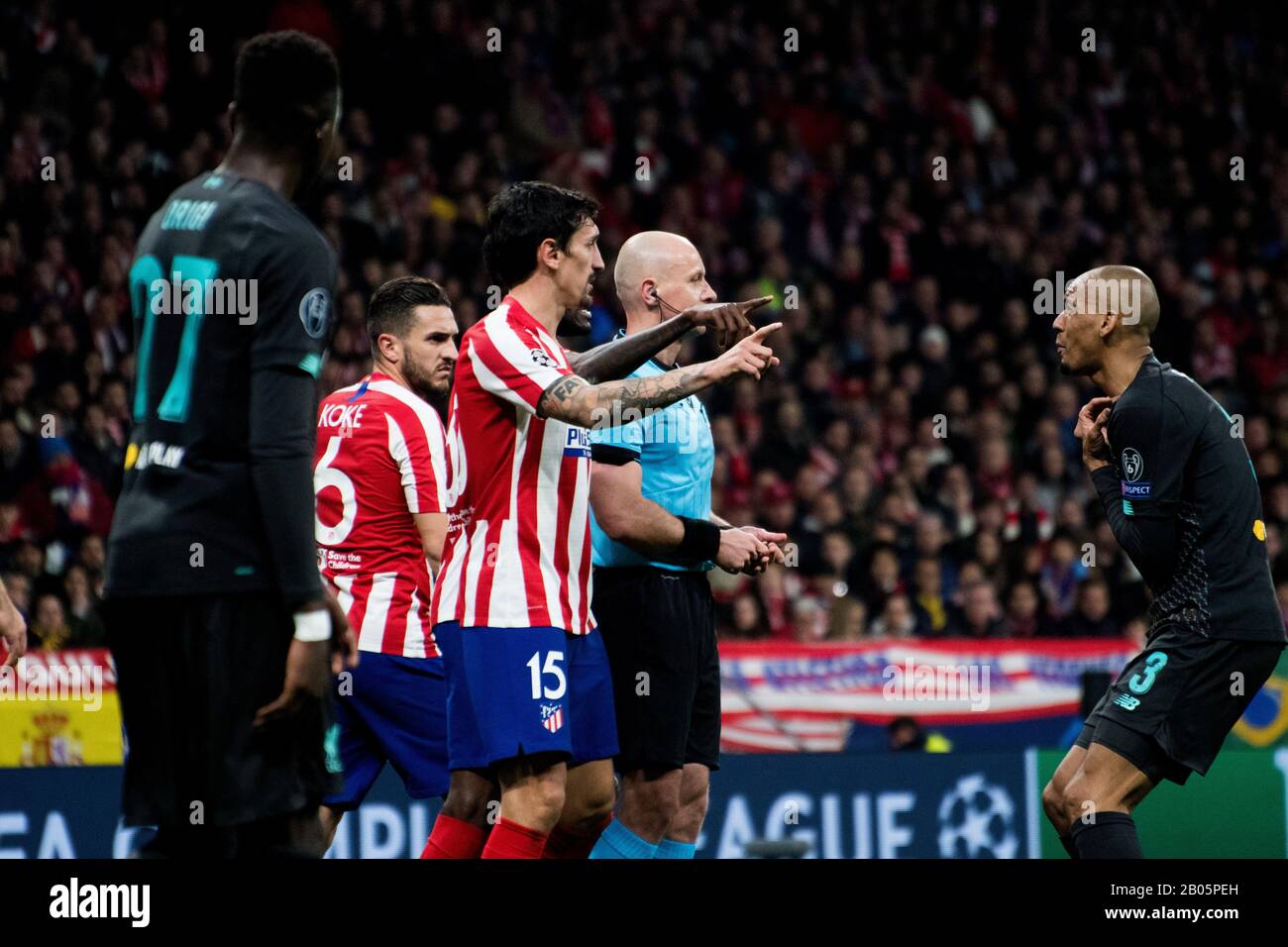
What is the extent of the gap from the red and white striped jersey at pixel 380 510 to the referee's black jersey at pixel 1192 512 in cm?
224

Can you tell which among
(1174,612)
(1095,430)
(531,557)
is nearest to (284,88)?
(531,557)

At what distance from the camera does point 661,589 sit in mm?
5395

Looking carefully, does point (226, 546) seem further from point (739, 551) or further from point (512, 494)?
Result: point (739, 551)

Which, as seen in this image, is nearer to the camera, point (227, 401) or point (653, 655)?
point (227, 401)

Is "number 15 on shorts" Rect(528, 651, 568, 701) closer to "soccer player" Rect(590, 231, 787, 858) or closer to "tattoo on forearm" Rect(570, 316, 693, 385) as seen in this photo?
"soccer player" Rect(590, 231, 787, 858)

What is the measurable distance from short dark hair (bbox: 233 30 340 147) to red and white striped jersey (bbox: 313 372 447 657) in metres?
2.23

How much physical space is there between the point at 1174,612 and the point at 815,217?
942 centimetres

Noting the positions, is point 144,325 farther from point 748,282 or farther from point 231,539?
point 748,282

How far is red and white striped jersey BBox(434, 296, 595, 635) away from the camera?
4.69m

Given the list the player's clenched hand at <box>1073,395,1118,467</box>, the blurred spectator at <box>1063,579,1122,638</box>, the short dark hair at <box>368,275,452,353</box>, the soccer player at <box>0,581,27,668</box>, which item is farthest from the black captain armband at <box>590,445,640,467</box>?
the blurred spectator at <box>1063,579,1122,638</box>

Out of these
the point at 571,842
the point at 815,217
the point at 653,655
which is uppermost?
the point at 815,217

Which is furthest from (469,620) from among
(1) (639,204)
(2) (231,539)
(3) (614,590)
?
(1) (639,204)

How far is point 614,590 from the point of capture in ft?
17.7

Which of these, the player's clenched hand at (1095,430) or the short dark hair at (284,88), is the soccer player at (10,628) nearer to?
the short dark hair at (284,88)
